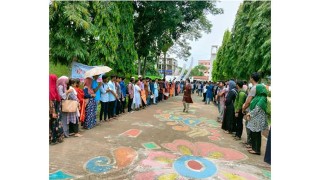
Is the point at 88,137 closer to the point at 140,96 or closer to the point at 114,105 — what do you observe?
the point at 114,105

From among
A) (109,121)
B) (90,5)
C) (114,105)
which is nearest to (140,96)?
(114,105)

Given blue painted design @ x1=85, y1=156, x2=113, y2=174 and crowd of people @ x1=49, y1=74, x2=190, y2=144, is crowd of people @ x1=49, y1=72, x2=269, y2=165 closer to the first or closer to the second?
crowd of people @ x1=49, y1=74, x2=190, y2=144

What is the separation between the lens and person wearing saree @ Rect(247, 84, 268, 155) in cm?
499

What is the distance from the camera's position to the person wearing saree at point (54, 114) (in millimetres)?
4910

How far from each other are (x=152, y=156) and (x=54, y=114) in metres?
2.17

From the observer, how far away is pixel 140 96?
1167cm

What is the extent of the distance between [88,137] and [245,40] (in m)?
12.3

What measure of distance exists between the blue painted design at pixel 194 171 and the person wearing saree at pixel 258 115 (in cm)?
136

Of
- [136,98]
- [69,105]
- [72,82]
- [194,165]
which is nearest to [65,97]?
[69,105]

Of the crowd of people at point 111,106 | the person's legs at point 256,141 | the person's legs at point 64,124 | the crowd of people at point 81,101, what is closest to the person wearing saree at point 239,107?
the crowd of people at point 111,106

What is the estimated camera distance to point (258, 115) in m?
5.04

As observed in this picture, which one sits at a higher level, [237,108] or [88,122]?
[237,108]

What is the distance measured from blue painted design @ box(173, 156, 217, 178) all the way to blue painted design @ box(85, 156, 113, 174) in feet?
3.67

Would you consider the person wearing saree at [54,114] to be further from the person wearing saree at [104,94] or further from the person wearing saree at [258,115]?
the person wearing saree at [258,115]
